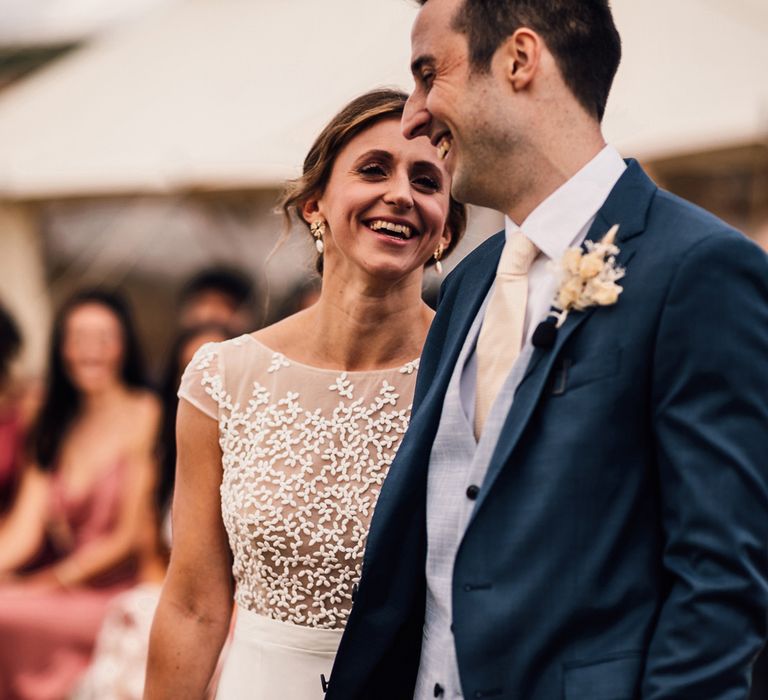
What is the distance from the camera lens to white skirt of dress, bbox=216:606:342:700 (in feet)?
9.73

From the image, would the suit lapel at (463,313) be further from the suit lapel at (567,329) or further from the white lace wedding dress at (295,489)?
the white lace wedding dress at (295,489)

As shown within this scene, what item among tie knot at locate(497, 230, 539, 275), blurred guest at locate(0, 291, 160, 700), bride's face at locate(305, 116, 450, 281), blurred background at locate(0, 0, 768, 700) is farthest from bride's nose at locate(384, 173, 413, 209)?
blurred guest at locate(0, 291, 160, 700)

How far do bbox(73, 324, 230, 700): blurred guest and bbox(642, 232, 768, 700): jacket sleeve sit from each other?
354cm

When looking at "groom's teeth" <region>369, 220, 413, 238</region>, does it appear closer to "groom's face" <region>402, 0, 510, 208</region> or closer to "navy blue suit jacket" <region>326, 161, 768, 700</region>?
"groom's face" <region>402, 0, 510, 208</region>

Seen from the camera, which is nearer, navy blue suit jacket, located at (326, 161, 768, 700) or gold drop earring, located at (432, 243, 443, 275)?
navy blue suit jacket, located at (326, 161, 768, 700)

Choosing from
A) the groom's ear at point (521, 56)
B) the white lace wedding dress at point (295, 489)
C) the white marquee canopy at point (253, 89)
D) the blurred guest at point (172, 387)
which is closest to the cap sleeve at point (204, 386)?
the white lace wedding dress at point (295, 489)

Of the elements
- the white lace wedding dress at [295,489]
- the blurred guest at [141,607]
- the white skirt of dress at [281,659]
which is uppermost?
the white lace wedding dress at [295,489]

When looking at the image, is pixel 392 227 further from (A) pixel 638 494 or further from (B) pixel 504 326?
(A) pixel 638 494

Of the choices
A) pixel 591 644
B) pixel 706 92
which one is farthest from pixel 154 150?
pixel 591 644

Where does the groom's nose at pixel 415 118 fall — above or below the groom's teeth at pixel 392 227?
above

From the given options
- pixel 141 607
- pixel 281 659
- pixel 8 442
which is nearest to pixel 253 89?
pixel 8 442

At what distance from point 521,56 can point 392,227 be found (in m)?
0.83

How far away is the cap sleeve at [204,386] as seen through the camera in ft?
9.81

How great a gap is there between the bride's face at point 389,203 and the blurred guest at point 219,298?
13.2 feet
